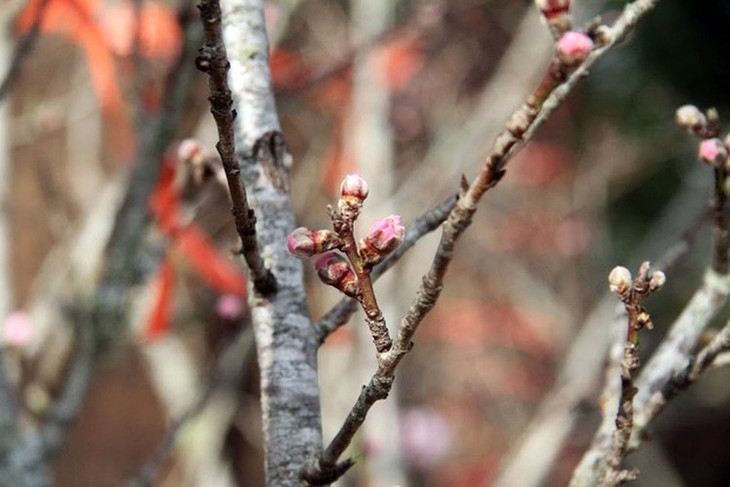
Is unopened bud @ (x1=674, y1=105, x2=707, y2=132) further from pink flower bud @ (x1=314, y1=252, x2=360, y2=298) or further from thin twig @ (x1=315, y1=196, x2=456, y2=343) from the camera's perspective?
pink flower bud @ (x1=314, y1=252, x2=360, y2=298)

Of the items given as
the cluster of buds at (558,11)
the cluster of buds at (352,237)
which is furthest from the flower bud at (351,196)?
the cluster of buds at (558,11)

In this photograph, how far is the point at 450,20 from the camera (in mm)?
3189

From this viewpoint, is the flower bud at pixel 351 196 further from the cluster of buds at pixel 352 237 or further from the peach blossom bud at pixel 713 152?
the peach blossom bud at pixel 713 152

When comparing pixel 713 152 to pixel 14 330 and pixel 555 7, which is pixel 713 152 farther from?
pixel 14 330

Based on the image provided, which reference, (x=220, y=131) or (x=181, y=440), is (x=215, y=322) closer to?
(x=181, y=440)

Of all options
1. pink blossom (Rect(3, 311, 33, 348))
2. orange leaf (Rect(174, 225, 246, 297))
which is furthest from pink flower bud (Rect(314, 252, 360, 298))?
orange leaf (Rect(174, 225, 246, 297))

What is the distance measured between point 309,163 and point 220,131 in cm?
248

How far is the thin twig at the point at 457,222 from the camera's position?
53 centimetres

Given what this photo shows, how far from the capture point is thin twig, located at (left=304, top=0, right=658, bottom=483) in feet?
1.75

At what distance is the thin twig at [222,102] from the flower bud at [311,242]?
0.20ft

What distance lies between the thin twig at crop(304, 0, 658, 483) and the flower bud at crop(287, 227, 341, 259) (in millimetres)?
66

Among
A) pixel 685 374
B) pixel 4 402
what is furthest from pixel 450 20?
pixel 685 374

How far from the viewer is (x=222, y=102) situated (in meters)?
0.57

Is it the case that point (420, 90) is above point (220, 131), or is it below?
above
